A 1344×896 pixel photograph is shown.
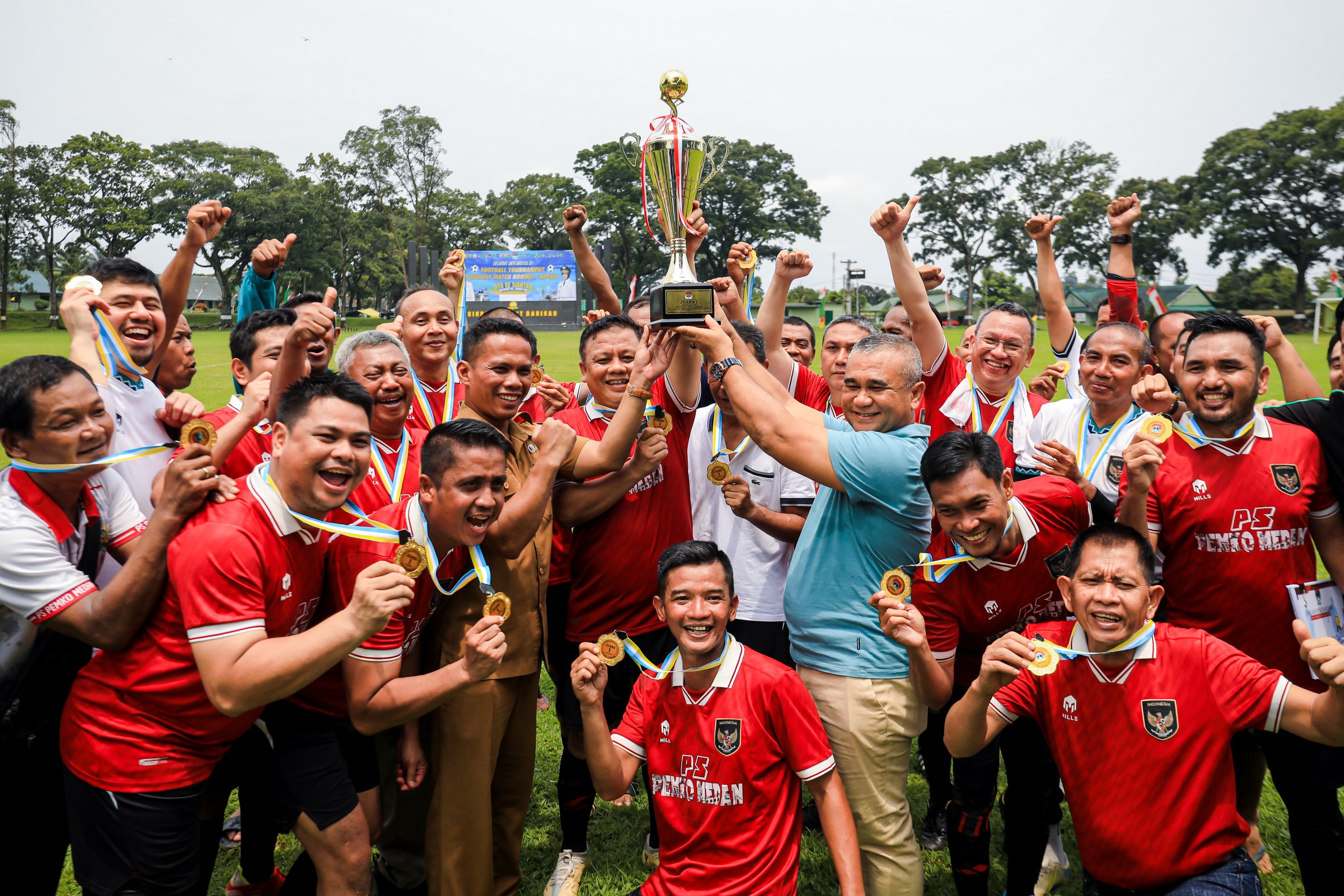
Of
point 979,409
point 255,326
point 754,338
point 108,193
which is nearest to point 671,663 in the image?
point 754,338

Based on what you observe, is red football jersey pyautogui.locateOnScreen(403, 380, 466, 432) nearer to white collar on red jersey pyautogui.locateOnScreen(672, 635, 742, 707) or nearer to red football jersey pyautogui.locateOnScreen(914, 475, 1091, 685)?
white collar on red jersey pyautogui.locateOnScreen(672, 635, 742, 707)

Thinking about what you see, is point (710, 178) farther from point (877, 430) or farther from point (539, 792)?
point (539, 792)

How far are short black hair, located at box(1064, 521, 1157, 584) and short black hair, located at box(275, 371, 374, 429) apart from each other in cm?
304

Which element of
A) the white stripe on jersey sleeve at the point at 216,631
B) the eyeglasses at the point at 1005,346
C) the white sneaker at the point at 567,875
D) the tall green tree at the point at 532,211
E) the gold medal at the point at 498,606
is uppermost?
the tall green tree at the point at 532,211

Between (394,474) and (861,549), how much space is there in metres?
2.41

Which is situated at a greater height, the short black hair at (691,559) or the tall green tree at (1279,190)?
the tall green tree at (1279,190)

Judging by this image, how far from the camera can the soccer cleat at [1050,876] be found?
14.9 ft

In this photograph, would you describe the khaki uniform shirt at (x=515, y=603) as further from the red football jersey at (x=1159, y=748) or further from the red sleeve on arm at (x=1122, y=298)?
the red sleeve on arm at (x=1122, y=298)

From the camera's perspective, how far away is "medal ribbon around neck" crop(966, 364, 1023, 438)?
542cm

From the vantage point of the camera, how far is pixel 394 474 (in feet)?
14.6

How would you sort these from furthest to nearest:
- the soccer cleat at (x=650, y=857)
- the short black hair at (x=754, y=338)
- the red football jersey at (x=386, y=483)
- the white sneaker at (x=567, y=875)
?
the short black hair at (x=754, y=338)
the soccer cleat at (x=650, y=857)
the white sneaker at (x=567, y=875)
the red football jersey at (x=386, y=483)

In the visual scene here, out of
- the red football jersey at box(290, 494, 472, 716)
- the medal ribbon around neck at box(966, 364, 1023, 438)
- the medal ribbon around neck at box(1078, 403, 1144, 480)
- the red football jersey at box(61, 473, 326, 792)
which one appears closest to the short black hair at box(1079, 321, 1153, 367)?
the medal ribbon around neck at box(1078, 403, 1144, 480)

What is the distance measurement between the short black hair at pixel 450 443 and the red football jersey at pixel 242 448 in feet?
3.42

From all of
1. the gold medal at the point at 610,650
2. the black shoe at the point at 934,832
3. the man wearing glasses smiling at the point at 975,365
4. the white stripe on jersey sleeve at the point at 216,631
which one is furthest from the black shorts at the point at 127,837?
the man wearing glasses smiling at the point at 975,365
